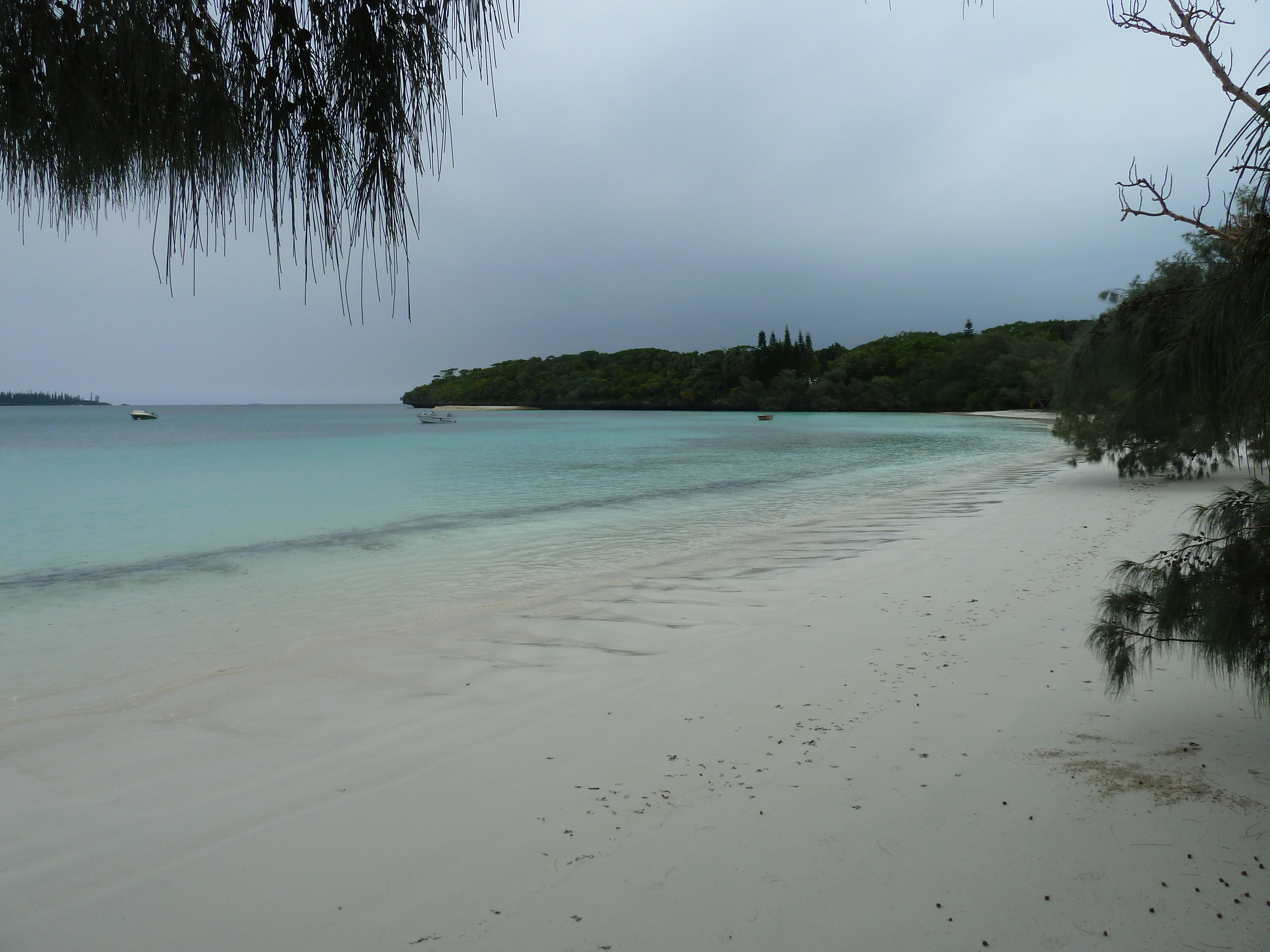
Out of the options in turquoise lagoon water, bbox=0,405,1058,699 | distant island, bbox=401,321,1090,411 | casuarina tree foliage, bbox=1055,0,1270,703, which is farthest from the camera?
distant island, bbox=401,321,1090,411

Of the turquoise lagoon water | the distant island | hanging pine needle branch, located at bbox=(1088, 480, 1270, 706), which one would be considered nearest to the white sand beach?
hanging pine needle branch, located at bbox=(1088, 480, 1270, 706)

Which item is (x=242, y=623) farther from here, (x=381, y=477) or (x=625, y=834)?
(x=381, y=477)

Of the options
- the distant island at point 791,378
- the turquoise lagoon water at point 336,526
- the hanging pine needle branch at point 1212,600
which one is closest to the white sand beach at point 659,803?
the hanging pine needle branch at point 1212,600

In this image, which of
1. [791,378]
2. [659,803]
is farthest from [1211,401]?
[791,378]

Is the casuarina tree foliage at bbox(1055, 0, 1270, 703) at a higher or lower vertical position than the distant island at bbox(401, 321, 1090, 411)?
lower

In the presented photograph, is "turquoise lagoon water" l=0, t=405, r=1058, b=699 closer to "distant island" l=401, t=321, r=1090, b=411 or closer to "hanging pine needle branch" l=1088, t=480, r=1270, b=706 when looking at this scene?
"hanging pine needle branch" l=1088, t=480, r=1270, b=706

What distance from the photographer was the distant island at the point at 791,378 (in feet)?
283

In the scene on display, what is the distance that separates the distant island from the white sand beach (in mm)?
69170

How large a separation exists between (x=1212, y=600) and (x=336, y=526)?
41.8 ft

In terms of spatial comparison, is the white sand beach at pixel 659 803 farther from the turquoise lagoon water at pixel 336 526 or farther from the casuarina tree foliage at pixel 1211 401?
the turquoise lagoon water at pixel 336 526

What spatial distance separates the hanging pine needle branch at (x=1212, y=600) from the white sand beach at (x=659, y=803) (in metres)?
0.45

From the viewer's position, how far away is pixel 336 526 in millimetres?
13117

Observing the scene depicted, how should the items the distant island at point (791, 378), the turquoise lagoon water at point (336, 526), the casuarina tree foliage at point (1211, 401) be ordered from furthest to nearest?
the distant island at point (791, 378)
the turquoise lagoon water at point (336, 526)
the casuarina tree foliage at point (1211, 401)

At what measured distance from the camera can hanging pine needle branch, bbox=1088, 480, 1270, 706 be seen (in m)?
2.53
